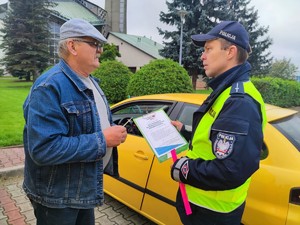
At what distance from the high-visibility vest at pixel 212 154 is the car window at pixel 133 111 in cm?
137

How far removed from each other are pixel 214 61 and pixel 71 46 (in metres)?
0.84

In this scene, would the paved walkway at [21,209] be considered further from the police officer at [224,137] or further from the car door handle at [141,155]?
the police officer at [224,137]

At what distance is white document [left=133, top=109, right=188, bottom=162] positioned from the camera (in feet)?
5.90

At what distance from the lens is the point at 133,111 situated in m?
3.41

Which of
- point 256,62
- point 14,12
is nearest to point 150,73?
point 256,62

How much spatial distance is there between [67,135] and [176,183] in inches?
53.5

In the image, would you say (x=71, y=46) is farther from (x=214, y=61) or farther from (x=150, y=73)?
(x=150, y=73)

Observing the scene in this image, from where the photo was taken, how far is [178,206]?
175 cm

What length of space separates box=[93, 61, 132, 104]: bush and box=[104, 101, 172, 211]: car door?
27.8 ft

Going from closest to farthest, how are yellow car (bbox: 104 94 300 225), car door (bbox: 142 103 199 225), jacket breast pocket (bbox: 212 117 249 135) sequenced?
jacket breast pocket (bbox: 212 117 249 135) → yellow car (bbox: 104 94 300 225) → car door (bbox: 142 103 199 225)

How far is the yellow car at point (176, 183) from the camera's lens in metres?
1.96

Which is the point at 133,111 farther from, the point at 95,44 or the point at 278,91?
the point at 278,91

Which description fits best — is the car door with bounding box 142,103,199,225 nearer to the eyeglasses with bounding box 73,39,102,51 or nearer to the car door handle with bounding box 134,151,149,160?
the car door handle with bounding box 134,151,149,160

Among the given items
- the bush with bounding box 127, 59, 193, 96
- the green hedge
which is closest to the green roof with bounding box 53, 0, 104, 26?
the green hedge
